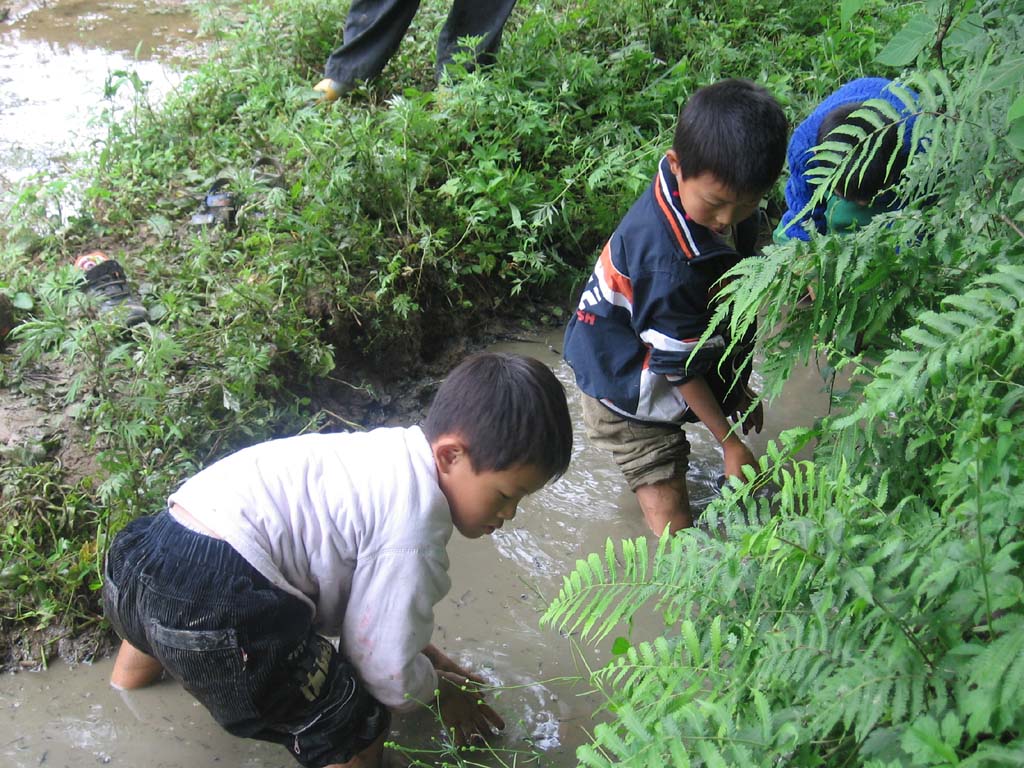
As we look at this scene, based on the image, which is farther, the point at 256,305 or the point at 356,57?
the point at 356,57

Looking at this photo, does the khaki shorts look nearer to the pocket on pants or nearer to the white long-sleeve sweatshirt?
the white long-sleeve sweatshirt


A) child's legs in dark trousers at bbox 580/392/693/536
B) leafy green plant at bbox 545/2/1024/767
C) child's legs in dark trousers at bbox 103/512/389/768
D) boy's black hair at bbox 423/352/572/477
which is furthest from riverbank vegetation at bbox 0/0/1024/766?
child's legs in dark trousers at bbox 103/512/389/768

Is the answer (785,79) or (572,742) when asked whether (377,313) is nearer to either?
(572,742)

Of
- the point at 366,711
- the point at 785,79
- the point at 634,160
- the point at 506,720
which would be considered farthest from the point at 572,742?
the point at 785,79

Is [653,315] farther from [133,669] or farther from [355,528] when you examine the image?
[133,669]

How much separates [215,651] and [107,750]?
0.66 metres

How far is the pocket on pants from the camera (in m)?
2.08

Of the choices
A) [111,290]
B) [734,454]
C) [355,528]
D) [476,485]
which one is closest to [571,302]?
[734,454]

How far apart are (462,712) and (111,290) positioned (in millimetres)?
2142

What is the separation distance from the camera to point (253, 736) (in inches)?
88.4

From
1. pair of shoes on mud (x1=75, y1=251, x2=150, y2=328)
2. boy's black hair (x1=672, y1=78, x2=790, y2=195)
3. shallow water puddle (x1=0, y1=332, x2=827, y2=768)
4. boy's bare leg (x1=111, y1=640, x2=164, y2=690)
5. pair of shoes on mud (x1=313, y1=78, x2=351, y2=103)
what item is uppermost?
pair of shoes on mud (x1=313, y1=78, x2=351, y2=103)

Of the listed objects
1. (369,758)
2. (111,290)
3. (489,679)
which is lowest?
(489,679)

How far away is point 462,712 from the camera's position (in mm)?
2465

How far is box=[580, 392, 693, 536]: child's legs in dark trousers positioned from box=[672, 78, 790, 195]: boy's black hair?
0.85 meters
